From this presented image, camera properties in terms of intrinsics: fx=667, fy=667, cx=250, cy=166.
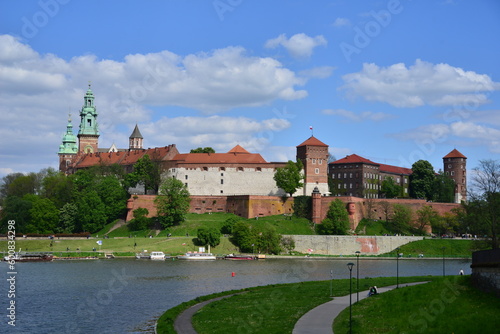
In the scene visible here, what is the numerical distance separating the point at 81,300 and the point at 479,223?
35169 millimetres

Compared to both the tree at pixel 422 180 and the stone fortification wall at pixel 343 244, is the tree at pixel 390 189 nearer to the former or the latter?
the tree at pixel 422 180

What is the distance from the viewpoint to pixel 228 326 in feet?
89.1

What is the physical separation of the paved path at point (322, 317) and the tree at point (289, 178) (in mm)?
56848

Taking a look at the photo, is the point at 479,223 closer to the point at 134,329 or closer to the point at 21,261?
the point at 134,329

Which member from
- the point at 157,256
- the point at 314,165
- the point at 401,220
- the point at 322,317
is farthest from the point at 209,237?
the point at 322,317

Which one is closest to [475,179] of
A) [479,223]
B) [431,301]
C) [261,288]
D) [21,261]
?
[479,223]

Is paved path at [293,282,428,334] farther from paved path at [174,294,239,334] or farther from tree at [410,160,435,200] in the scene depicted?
tree at [410,160,435,200]

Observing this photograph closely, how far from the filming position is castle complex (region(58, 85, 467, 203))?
95.6 meters

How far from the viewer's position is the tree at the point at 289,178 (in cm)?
9100

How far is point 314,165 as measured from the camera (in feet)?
312

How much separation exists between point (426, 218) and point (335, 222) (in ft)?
45.8

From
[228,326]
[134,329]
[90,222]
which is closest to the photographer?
[228,326]

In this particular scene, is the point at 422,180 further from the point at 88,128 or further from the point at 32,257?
the point at 32,257

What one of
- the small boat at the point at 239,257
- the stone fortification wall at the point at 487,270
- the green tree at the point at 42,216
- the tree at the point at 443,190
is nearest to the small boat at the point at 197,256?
the small boat at the point at 239,257
